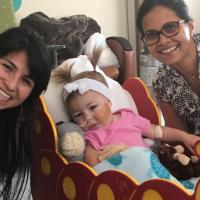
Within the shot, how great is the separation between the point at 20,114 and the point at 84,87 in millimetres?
236

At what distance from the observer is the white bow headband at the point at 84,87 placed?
3.81ft

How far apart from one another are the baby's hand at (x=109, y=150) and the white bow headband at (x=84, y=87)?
0.21 metres

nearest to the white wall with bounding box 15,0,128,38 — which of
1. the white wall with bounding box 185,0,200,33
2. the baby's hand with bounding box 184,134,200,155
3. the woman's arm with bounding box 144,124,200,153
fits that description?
the white wall with bounding box 185,0,200,33

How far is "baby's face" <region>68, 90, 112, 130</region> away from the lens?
3.80 feet

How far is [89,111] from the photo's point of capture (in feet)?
3.82

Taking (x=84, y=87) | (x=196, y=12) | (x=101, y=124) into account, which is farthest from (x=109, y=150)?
(x=196, y=12)

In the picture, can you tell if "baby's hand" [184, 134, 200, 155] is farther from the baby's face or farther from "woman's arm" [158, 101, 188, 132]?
the baby's face

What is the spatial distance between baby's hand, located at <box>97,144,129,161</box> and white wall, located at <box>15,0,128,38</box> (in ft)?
6.06

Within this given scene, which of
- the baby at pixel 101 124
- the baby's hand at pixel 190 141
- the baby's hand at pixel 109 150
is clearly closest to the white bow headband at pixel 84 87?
the baby at pixel 101 124

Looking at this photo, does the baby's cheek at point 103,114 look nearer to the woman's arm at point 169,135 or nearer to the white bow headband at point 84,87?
the white bow headband at point 84,87

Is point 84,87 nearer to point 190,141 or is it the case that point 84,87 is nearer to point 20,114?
point 20,114

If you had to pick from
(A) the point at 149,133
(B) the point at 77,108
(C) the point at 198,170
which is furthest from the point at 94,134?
(C) the point at 198,170

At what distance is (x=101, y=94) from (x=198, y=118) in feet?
1.30

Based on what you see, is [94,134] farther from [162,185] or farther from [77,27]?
[77,27]
